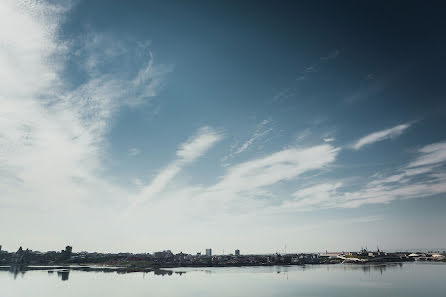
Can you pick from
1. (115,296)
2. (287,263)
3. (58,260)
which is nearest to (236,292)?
(115,296)

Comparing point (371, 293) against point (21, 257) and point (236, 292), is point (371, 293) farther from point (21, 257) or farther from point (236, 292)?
point (21, 257)

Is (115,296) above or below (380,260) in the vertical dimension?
above

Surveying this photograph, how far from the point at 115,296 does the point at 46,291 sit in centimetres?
1711

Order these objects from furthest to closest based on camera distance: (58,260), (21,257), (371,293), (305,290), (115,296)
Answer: (58,260) < (21,257) < (305,290) < (371,293) < (115,296)

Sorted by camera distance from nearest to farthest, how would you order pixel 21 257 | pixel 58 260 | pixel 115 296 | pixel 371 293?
pixel 115 296
pixel 371 293
pixel 21 257
pixel 58 260

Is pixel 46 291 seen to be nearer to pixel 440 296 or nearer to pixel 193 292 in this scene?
pixel 193 292

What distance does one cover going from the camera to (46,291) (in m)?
57.7

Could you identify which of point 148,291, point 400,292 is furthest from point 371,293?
point 148,291

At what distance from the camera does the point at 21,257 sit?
482 ft

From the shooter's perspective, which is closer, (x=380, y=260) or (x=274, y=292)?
(x=274, y=292)

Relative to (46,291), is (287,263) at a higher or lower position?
lower

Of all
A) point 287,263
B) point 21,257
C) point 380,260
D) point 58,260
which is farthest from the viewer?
point 380,260

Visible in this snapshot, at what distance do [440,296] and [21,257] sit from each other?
577ft

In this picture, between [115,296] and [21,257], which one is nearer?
[115,296]
